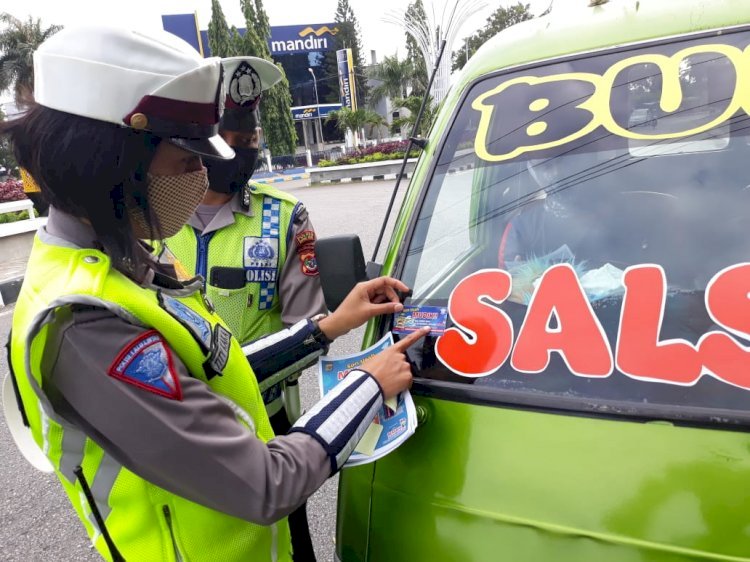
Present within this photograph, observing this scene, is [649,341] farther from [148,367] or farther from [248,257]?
[248,257]

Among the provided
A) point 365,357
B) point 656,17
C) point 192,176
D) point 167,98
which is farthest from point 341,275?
point 656,17

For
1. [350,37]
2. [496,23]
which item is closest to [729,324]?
[496,23]

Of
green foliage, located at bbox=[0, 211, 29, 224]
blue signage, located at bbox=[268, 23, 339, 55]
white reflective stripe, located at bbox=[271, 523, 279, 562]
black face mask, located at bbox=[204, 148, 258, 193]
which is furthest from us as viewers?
blue signage, located at bbox=[268, 23, 339, 55]

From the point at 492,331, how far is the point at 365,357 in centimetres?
31

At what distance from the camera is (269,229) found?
173cm

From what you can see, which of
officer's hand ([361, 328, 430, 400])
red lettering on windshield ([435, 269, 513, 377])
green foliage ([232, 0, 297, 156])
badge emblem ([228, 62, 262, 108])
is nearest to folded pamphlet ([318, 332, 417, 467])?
officer's hand ([361, 328, 430, 400])

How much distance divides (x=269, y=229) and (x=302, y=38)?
46007mm

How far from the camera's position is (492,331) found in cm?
132

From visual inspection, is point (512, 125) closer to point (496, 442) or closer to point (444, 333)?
point (444, 333)

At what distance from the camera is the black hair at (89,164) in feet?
2.84

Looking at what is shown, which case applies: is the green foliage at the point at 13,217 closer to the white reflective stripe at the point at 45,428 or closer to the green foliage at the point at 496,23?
the white reflective stripe at the point at 45,428

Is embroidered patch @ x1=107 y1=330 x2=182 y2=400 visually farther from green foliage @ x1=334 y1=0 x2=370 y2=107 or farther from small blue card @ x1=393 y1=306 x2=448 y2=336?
green foliage @ x1=334 y1=0 x2=370 y2=107

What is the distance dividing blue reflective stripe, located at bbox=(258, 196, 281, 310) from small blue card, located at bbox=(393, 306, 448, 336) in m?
0.47

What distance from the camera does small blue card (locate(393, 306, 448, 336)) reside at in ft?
4.56
